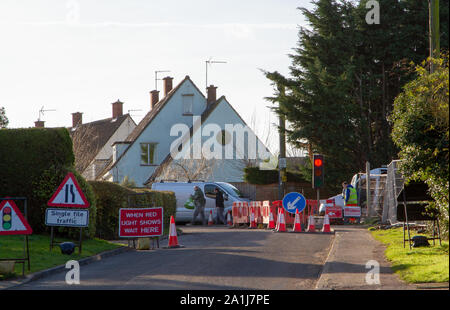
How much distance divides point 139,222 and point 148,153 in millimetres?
35396

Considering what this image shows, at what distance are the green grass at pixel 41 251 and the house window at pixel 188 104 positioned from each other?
116 feet

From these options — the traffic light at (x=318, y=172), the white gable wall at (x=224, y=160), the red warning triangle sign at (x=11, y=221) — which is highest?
the white gable wall at (x=224, y=160)

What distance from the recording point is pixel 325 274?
12641 mm

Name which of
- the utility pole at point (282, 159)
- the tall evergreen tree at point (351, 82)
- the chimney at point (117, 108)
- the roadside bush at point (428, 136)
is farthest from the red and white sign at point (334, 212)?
the chimney at point (117, 108)

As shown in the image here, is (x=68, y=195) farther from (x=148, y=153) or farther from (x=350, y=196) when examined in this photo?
(x=148, y=153)

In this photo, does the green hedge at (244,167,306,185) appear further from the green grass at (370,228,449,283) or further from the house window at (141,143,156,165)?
the green grass at (370,228,449,283)

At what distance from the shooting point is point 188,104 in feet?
183

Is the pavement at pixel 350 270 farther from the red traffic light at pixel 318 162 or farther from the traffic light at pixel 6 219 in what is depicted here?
the red traffic light at pixel 318 162

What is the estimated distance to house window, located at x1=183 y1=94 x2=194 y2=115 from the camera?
55656 mm

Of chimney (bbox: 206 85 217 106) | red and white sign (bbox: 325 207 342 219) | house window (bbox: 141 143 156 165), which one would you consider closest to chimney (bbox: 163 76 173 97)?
chimney (bbox: 206 85 217 106)

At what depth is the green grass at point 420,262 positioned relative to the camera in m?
11.2

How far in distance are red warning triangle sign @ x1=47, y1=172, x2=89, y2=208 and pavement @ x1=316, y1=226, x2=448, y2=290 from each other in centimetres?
554
